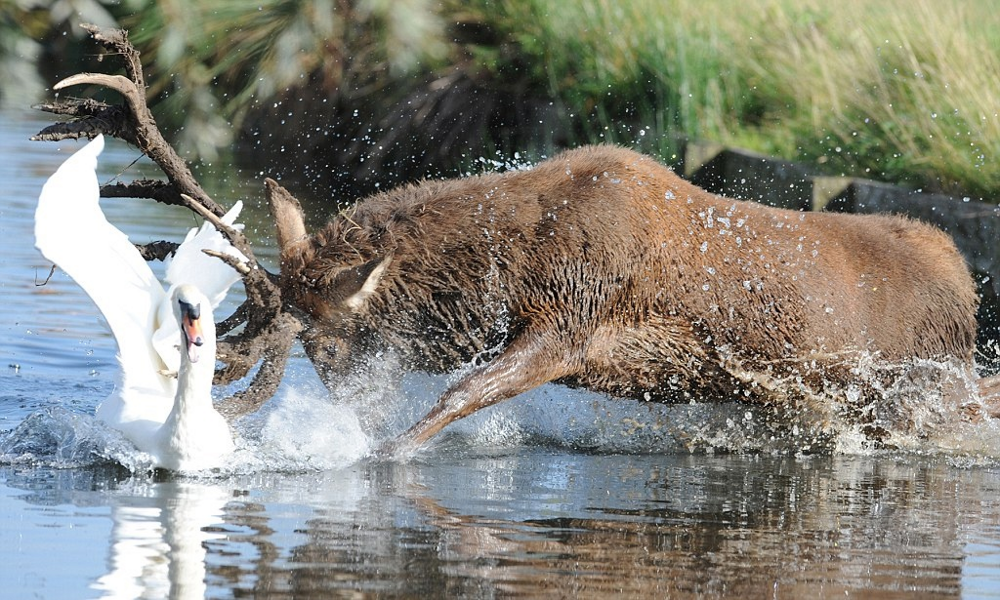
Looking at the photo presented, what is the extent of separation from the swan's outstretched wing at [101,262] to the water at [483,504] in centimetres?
39

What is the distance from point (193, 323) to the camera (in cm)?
569

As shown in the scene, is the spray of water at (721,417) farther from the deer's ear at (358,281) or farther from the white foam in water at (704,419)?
the deer's ear at (358,281)

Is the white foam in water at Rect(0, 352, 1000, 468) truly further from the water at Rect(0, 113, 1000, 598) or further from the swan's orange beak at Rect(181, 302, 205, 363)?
the swan's orange beak at Rect(181, 302, 205, 363)

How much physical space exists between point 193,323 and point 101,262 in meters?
0.78

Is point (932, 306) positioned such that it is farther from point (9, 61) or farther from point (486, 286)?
point (9, 61)

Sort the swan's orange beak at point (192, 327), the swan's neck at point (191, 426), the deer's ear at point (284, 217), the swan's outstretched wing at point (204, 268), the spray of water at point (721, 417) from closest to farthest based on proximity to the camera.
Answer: the swan's orange beak at point (192, 327) → the swan's neck at point (191, 426) → the swan's outstretched wing at point (204, 268) → the deer's ear at point (284, 217) → the spray of water at point (721, 417)

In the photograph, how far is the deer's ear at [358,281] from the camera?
626 cm

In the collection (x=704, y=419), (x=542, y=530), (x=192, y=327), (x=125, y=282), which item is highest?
(x=125, y=282)

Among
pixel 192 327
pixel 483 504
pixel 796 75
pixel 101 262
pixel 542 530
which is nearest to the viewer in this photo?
pixel 542 530

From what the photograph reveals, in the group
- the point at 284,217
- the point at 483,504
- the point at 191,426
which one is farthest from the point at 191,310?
the point at 483,504

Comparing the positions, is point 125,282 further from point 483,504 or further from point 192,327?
point 483,504

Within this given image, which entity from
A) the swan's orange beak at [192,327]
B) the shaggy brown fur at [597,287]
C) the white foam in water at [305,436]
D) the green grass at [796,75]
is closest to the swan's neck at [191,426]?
the swan's orange beak at [192,327]

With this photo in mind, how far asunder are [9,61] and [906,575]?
10.5ft

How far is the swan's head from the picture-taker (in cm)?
A: 567
